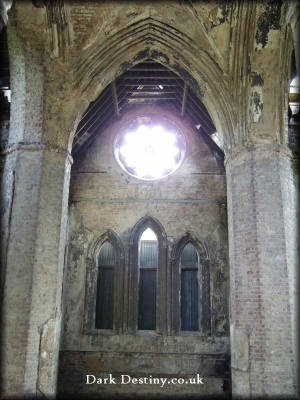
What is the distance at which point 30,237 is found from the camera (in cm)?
704

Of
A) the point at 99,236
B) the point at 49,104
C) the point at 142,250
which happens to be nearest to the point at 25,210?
the point at 49,104

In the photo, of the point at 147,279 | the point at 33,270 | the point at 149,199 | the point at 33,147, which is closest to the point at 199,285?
the point at 147,279

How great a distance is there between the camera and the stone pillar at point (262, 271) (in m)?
6.50

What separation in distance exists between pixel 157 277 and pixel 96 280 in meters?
1.62

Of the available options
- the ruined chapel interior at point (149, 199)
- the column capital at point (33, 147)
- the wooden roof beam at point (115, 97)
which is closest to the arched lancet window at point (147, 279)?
the ruined chapel interior at point (149, 199)

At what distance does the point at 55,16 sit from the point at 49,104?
1.65 meters

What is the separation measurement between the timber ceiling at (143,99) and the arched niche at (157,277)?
2.82 m

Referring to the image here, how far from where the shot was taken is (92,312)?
10.3 meters

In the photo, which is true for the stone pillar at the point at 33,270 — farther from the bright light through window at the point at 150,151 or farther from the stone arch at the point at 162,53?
the bright light through window at the point at 150,151

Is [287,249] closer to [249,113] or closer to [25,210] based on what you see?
[249,113]

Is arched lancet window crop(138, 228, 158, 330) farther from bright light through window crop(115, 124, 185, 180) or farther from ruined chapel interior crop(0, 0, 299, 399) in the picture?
bright light through window crop(115, 124, 185, 180)

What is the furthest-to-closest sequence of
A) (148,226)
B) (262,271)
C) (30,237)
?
(148,226) → (30,237) → (262,271)

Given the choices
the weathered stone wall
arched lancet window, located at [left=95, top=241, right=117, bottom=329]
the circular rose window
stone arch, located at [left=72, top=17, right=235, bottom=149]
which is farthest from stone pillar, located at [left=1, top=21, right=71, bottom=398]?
the circular rose window

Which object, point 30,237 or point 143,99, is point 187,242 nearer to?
point 143,99
